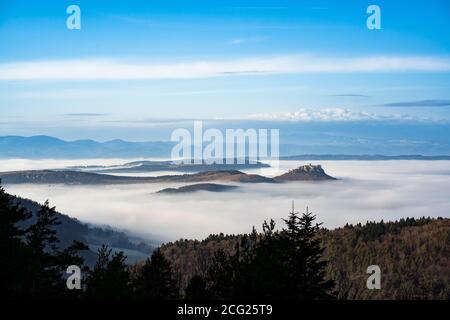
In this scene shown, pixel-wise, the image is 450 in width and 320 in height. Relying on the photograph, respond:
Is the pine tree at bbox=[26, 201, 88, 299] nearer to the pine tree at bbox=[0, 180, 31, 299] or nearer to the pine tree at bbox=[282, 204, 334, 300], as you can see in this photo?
the pine tree at bbox=[0, 180, 31, 299]

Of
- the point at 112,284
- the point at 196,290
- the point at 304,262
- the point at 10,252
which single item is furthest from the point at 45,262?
the point at 304,262

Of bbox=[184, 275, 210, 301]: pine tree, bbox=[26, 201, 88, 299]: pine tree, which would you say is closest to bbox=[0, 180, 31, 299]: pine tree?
bbox=[26, 201, 88, 299]: pine tree

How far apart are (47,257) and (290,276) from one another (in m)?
13.5

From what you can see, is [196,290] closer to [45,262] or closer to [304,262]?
[304,262]

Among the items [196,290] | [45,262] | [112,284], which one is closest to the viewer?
[196,290]

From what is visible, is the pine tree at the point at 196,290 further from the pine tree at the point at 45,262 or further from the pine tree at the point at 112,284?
the pine tree at the point at 45,262

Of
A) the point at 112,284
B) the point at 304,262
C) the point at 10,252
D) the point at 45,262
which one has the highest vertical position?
the point at 10,252

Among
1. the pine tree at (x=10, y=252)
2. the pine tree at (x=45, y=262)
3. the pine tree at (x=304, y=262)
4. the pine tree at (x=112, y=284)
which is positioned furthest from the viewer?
the pine tree at (x=45, y=262)

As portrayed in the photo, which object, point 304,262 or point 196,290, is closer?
point 196,290

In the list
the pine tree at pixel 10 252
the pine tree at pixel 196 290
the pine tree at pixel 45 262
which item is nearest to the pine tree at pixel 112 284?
the pine tree at pixel 45 262

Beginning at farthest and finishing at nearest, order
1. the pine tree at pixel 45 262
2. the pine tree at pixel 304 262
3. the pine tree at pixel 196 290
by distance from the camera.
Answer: the pine tree at pixel 45 262
the pine tree at pixel 304 262
the pine tree at pixel 196 290

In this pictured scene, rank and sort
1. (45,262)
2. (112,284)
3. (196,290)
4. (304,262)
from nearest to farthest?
(196,290), (112,284), (304,262), (45,262)
